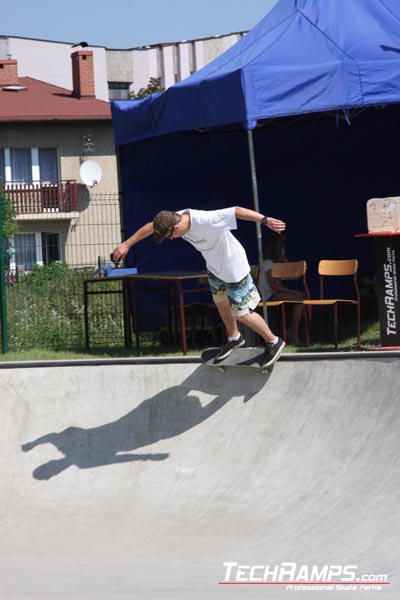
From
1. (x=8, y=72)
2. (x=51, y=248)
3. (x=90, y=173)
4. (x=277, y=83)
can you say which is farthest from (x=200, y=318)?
(x=8, y=72)

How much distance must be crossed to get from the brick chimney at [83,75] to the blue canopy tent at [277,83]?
23.4m

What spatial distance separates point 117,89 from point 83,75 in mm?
11216

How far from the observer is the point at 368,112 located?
43.4 feet

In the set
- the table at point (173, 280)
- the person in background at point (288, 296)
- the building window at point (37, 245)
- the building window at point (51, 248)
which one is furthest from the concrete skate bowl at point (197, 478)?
the building window at point (51, 248)

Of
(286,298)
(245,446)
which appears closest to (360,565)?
(245,446)

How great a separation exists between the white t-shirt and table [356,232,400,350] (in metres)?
2.22

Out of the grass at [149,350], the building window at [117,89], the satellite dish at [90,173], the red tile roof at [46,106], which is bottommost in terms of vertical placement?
the grass at [149,350]

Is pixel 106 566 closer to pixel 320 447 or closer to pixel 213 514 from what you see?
pixel 213 514

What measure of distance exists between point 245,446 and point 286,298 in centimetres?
394

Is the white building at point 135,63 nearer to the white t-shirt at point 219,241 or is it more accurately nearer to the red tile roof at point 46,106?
the red tile roof at point 46,106

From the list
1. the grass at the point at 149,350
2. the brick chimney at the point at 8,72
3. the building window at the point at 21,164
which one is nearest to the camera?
the grass at the point at 149,350

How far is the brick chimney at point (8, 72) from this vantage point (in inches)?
1415

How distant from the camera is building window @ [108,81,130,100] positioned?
46.9 meters

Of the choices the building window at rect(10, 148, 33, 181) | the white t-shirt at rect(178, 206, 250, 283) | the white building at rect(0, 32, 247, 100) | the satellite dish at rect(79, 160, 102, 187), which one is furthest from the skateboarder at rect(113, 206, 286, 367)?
the white building at rect(0, 32, 247, 100)
